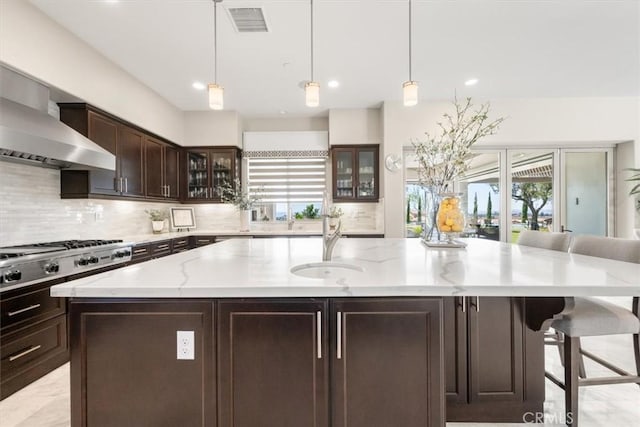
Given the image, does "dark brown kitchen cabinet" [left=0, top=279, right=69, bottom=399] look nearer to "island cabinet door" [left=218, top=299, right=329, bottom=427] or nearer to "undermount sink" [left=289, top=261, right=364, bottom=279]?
"island cabinet door" [left=218, top=299, right=329, bottom=427]

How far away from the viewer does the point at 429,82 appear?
3861mm

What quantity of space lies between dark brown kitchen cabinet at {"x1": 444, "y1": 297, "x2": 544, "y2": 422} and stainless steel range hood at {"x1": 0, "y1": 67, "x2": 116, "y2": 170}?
307cm

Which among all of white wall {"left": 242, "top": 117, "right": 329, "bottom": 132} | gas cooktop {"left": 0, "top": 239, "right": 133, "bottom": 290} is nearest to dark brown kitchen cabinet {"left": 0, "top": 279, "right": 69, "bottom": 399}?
gas cooktop {"left": 0, "top": 239, "right": 133, "bottom": 290}

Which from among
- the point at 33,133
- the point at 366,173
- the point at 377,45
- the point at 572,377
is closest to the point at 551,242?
the point at 572,377

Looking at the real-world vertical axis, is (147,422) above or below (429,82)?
below

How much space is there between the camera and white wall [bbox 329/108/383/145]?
15.8ft

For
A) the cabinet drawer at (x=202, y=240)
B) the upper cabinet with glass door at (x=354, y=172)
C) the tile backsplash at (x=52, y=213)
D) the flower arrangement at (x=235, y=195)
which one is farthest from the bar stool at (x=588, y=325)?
the flower arrangement at (x=235, y=195)

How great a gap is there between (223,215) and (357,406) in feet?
14.7

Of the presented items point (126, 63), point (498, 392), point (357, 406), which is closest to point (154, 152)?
point (126, 63)

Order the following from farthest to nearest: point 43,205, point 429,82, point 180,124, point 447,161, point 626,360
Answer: point 180,124 → point 429,82 → point 43,205 → point 626,360 → point 447,161

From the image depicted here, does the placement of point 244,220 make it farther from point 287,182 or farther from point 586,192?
point 586,192

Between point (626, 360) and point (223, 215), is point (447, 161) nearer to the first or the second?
point (626, 360)

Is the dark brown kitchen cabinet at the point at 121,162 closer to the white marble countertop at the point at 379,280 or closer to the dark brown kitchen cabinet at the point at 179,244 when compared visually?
the dark brown kitchen cabinet at the point at 179,244

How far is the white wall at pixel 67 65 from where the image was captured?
2215 millimetres
